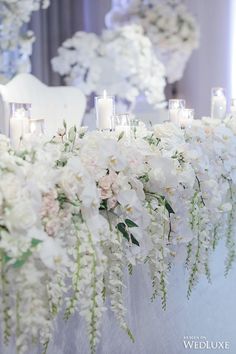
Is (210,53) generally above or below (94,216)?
above

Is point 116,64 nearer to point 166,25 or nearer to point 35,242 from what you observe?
point 166,25

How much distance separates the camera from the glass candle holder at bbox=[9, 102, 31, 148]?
2232 millimetres

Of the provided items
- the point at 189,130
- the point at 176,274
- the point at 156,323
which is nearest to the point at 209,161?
the point at 189,130

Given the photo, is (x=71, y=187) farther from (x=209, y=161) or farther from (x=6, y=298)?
(x=209, y=161)

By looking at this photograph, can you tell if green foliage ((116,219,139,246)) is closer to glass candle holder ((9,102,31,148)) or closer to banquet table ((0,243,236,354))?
banquet table ((0,243,236,354))

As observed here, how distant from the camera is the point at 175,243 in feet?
5.30

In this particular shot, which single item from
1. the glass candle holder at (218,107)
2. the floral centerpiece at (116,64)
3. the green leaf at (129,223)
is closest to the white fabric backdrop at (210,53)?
the floral centerpiece at (116,64)

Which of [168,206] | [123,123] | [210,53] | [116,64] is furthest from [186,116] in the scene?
[210,53]

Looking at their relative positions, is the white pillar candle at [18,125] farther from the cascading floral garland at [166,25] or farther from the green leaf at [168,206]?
the cascading floral garland at [166,25]

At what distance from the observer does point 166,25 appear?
554cm

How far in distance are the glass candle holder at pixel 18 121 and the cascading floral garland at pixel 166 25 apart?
A: 10.8 ft

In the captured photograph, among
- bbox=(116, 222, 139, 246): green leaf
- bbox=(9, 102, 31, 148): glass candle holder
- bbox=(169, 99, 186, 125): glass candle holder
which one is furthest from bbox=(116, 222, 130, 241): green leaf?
bbox=(169, 99, 186, 125): glass candle holder

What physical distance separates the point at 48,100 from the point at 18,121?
5.54 feet

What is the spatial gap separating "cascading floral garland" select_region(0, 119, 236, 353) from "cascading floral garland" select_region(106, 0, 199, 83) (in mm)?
3717
